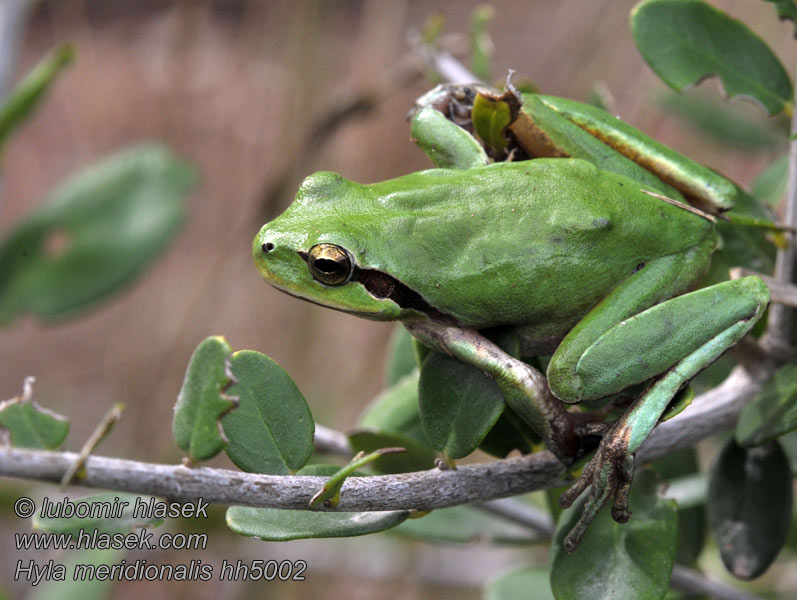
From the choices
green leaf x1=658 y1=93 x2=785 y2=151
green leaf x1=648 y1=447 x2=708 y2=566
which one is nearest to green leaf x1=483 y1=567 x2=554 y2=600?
green leaf x1=648 y1=447 x2=708 y2=566

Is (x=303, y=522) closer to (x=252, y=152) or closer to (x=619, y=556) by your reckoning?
(x=619, y=556)

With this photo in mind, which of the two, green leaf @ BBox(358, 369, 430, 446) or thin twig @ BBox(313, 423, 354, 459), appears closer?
green leaf @ BBox(358, 369, 430, 446)

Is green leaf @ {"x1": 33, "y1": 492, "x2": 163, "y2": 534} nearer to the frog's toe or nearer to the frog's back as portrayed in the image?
the frog's back

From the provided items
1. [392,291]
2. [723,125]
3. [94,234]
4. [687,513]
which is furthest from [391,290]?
[723,125]

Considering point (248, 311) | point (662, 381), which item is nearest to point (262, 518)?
point (662, 381)

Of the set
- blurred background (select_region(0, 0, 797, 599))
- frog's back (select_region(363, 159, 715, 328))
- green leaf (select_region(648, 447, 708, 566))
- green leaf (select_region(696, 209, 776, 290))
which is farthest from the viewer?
blurred background (select_region(0, 0, 797, 599))

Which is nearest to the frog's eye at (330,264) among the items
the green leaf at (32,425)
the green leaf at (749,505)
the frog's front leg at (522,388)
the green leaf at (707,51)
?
the frog's front leg at (522,388)
